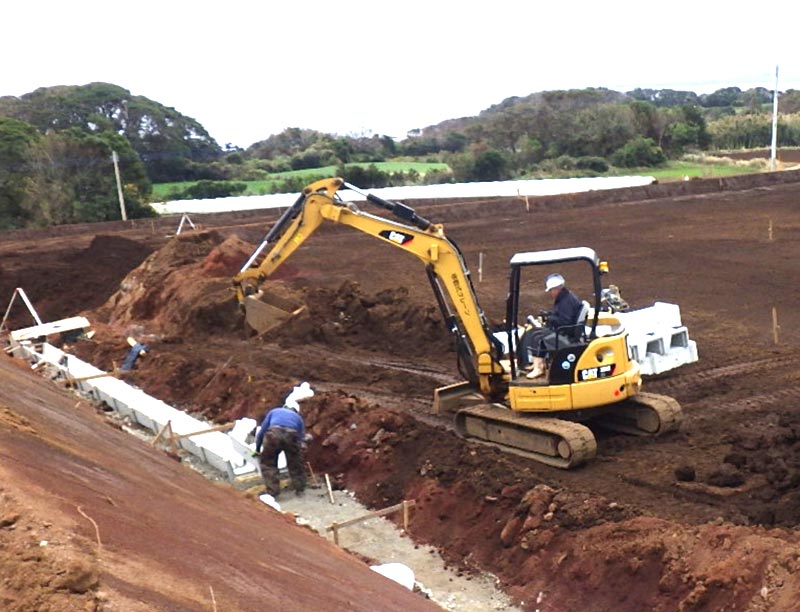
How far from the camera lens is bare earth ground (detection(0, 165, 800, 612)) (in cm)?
543

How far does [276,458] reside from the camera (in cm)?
1080

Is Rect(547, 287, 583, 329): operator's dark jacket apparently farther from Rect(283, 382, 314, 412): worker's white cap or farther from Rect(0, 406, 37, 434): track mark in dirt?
Rect(0, 406, 37, 434): track mark in dirt

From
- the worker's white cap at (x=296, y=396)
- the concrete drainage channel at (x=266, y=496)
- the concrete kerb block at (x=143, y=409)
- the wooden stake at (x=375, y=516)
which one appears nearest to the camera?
the concrete drainage channel at (x=266, y=496)

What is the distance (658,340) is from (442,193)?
32.6 metres

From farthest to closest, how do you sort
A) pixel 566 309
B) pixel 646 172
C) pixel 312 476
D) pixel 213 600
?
pixel 646 172 → pixel 312 476 → pixel 566 309 → pixel 213 600

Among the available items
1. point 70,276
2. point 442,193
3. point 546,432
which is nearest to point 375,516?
point 546,432

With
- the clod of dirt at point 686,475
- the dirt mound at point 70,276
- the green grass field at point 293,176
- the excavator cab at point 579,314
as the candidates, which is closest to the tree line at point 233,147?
the green grass field at point 293,176

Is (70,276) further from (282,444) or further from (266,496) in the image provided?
(266,496)

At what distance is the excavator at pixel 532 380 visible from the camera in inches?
405

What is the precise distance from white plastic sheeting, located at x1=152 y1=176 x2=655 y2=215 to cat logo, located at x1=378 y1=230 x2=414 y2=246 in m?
31.1

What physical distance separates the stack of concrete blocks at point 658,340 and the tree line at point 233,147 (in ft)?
104

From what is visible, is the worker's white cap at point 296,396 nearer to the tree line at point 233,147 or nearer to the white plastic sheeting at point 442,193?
the tree line at point 233,147

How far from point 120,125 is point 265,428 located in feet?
203

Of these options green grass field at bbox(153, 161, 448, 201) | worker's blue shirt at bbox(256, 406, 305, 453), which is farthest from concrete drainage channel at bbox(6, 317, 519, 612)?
green grass field at bbox(153, 161, 448, 201)
